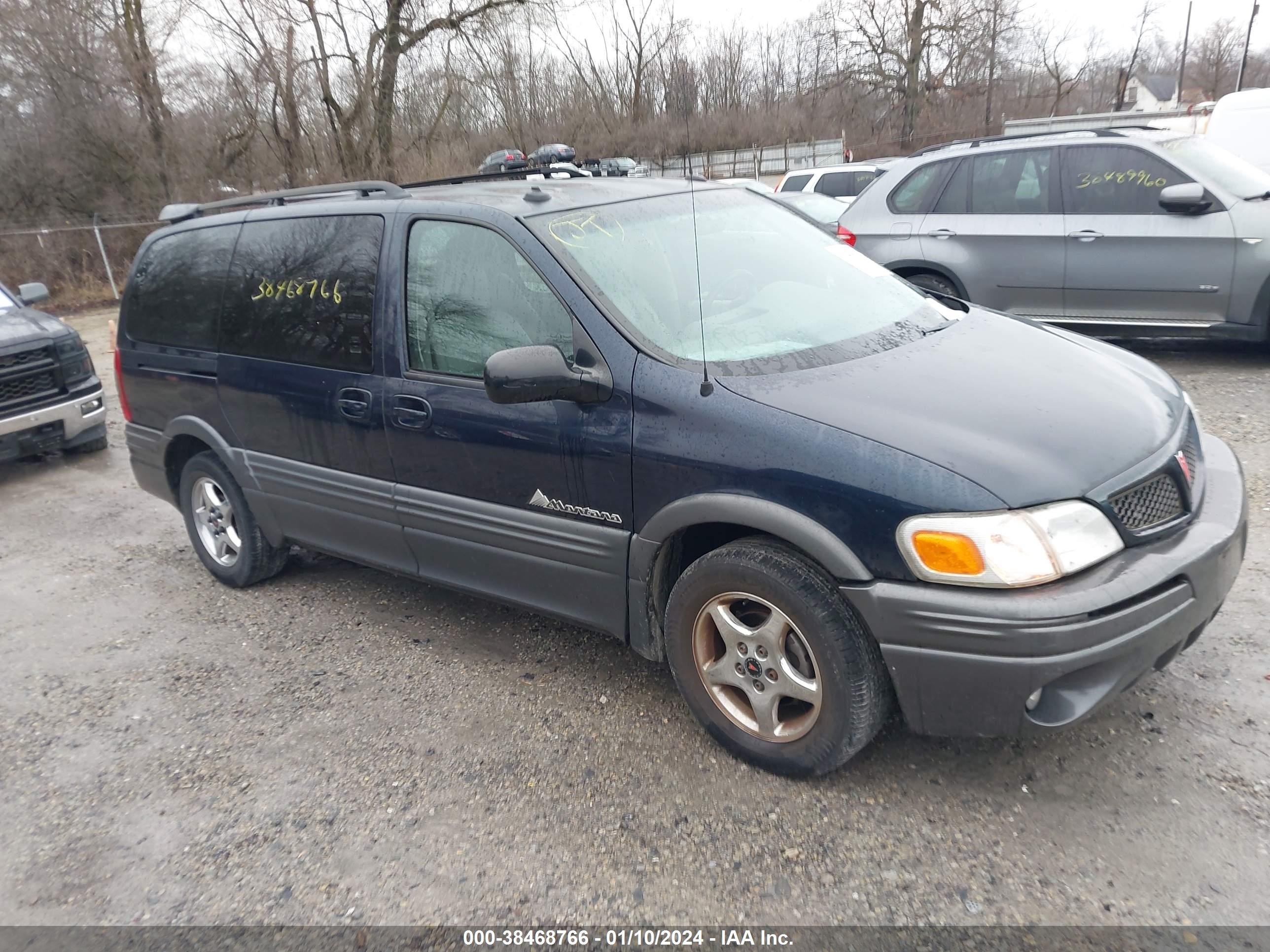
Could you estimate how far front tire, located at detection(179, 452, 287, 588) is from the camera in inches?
179

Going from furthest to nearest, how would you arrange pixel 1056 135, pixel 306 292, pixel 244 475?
pixel 1056 135 < pixel 244 475 < pixel 306 292

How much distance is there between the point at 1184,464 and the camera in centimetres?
279

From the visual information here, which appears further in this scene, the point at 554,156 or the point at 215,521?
the point at 215,521

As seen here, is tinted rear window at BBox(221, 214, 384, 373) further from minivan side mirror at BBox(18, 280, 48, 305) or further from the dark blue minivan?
minivan side mirror at BBox(18, 280, 48, 305)

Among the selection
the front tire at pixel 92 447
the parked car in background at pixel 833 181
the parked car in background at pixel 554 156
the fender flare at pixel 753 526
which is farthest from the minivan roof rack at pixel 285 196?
the parked car in background at pixel 833 181

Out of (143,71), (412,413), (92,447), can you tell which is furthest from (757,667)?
(143,71)

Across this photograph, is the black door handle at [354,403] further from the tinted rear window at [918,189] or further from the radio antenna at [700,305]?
the tinted rear window at [918,189]

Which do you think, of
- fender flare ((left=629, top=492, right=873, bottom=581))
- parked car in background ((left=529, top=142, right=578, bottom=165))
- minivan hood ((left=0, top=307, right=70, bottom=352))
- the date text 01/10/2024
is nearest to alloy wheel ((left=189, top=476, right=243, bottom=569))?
parked car in background ((left=529, top=142, right=578, bottom=165))

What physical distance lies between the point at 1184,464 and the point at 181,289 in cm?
435

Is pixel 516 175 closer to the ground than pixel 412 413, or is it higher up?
higher up

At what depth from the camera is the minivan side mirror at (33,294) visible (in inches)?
291

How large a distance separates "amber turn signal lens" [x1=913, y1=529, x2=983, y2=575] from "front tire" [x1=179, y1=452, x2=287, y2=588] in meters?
3.24

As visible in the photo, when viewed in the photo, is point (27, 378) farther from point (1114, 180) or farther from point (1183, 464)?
Answer: point (1114, 180)

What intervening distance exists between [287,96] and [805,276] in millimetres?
20683
